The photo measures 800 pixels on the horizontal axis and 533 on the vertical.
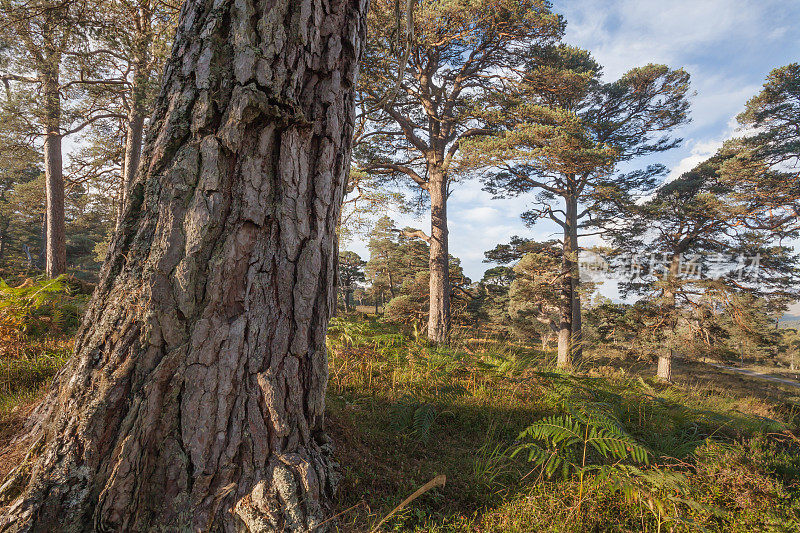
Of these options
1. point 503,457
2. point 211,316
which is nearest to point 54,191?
point 211,316

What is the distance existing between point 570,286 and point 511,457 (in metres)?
11.7

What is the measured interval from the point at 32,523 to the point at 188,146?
165 cm

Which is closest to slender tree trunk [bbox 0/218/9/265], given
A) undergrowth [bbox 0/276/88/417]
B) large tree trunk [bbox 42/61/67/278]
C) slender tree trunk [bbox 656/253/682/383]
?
large tree trunk [bbox 42/61/67/278]

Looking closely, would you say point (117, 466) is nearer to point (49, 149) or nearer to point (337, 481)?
point (337, 481)

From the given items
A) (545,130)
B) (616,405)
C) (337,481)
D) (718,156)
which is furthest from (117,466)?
(718,156)

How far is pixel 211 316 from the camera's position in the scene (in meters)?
1.44

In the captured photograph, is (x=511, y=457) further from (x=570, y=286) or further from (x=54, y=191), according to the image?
(x=54, y=191)

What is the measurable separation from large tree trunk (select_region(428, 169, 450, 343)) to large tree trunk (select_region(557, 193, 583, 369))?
5.60m

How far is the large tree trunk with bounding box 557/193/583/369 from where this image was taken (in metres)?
11.9

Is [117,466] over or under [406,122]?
under

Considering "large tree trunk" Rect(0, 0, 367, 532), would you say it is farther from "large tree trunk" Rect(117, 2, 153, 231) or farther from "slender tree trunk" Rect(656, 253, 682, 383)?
"slender tree trunk" Rect(656, 253, 682, 383)

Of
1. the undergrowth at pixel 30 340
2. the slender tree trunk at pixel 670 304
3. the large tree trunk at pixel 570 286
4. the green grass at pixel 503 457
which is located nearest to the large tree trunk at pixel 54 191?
the undergrowth at pixel 30 340

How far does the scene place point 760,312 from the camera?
11398 mm

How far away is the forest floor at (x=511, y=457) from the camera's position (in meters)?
1.74
